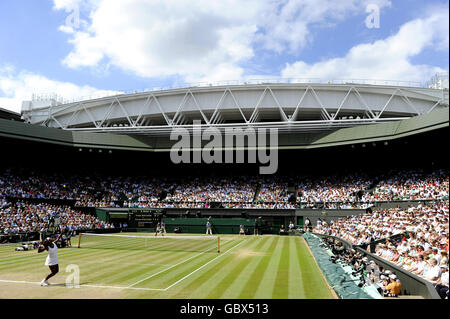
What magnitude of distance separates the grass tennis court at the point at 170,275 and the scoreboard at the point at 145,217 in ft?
76.7

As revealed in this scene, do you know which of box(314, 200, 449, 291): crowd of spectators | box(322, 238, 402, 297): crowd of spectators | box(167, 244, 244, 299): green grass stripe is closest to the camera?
box(314, 200, 449, 291): crowd of spectators

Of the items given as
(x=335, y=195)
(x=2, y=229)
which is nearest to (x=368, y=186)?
(x=335, y=195)

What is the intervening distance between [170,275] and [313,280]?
656 cm

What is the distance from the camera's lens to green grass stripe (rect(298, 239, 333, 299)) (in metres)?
11.9

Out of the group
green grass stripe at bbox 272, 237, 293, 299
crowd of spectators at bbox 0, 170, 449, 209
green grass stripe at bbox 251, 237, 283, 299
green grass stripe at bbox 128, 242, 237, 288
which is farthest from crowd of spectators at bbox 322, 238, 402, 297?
crowd of spectators at bbox 0, 170, 449, 209

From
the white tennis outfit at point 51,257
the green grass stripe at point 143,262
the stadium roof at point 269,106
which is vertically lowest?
the green grass stripe at point 143,262

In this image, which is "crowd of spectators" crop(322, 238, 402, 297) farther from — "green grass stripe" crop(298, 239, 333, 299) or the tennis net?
the tennis net

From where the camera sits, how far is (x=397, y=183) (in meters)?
37.0

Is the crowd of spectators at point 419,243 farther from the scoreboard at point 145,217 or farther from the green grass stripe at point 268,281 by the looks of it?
the scoreboard at point 145,217

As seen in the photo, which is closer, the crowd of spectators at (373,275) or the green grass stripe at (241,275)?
the crowd of spectators at (373,275)

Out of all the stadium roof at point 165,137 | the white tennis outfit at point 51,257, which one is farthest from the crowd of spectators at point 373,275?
the stadium roof at point 165,137

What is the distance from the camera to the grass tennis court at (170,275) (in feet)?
39.1

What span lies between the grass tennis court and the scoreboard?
23.4 meters

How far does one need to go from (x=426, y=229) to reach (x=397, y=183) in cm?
2394
